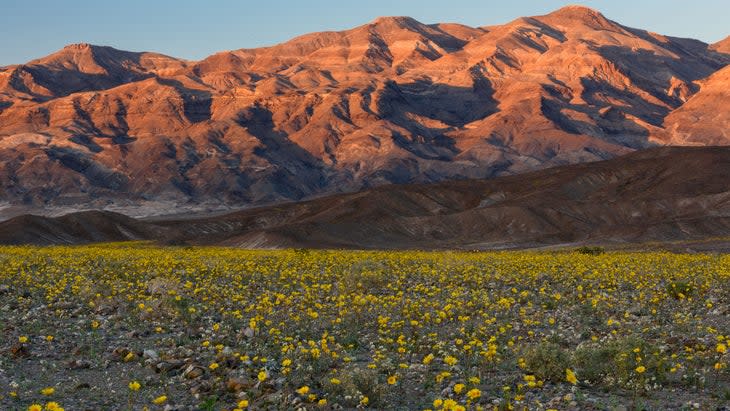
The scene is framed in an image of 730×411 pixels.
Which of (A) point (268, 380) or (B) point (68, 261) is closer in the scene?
(A) point (268, 380)

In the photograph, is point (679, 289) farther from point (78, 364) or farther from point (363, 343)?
point (78, 364)

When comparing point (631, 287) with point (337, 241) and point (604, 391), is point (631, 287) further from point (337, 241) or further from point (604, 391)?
point (337, 241)

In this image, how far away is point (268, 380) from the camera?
37.4 ft

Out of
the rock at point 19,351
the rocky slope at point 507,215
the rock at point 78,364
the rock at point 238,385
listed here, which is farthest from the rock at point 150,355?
the rocky slope at point 507,215

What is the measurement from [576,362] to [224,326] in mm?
7039

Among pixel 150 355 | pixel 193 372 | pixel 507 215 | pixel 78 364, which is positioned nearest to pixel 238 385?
pixel 193 372

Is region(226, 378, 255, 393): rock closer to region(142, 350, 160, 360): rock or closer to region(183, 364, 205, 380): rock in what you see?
region(183, 364, 205, 380): rock

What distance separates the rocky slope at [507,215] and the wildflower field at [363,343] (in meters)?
51.4

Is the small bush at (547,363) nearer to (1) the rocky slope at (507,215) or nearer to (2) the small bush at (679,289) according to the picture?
(2) the small bush at (679,289)

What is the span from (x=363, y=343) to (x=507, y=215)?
9065cm

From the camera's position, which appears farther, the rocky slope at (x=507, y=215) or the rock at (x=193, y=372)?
the rocky slope at (x=507, y=215)

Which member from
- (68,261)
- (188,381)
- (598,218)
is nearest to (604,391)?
(188,381)

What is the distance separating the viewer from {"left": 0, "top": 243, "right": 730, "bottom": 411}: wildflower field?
10977 millimetres

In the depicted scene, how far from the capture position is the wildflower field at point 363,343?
1098cm
